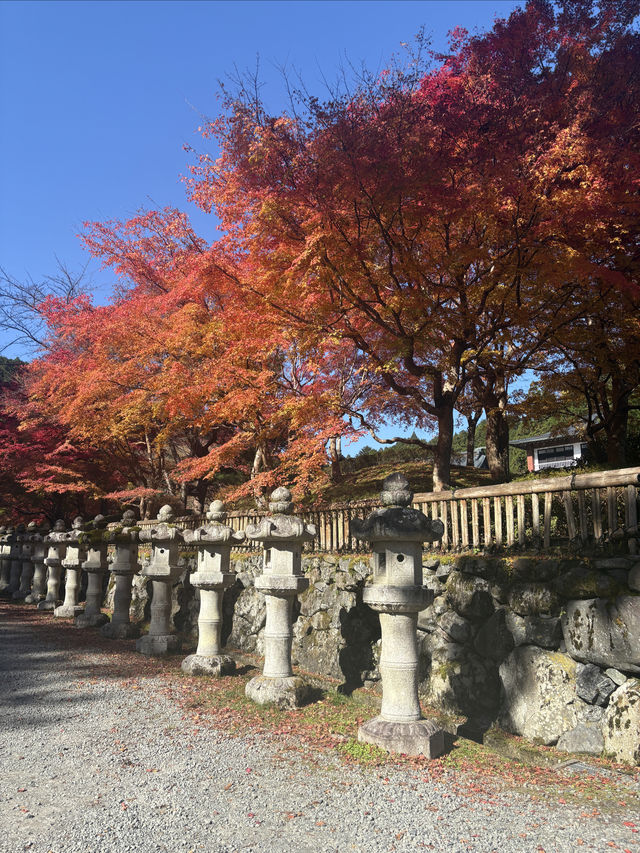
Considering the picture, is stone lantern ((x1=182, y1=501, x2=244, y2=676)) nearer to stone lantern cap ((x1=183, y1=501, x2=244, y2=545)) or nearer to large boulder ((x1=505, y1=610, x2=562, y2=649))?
stone lantern cap ((x1=183, y1=501, x2=244, y2=545))

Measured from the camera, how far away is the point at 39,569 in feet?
59.0

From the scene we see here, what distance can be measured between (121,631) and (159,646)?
2.15 metres

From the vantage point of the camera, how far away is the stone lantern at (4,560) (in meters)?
20.9

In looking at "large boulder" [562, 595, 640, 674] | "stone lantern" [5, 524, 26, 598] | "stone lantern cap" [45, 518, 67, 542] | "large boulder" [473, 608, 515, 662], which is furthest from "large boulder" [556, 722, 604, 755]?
"stone lantern" [5, 524, 26, 598]

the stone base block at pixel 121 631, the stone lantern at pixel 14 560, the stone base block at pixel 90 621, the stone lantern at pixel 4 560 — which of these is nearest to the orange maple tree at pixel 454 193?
the stone base block at pixel 121 631

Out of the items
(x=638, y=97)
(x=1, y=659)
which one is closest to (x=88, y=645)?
(x=1, y=659)

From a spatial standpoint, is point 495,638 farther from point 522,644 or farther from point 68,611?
point 68,611

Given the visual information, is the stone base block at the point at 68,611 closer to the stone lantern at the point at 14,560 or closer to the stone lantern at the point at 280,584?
the stone lantern at the point at 14,560

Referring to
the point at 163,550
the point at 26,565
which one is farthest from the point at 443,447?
the point at 26,565

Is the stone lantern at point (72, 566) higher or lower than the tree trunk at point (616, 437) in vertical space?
lower

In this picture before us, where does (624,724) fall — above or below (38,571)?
below

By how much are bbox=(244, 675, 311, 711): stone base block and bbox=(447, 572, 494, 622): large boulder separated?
2106mm

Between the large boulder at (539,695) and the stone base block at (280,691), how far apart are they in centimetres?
229

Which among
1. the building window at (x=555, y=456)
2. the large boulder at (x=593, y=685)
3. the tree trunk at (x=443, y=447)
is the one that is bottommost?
the large boulder at (x=593, y=685)
